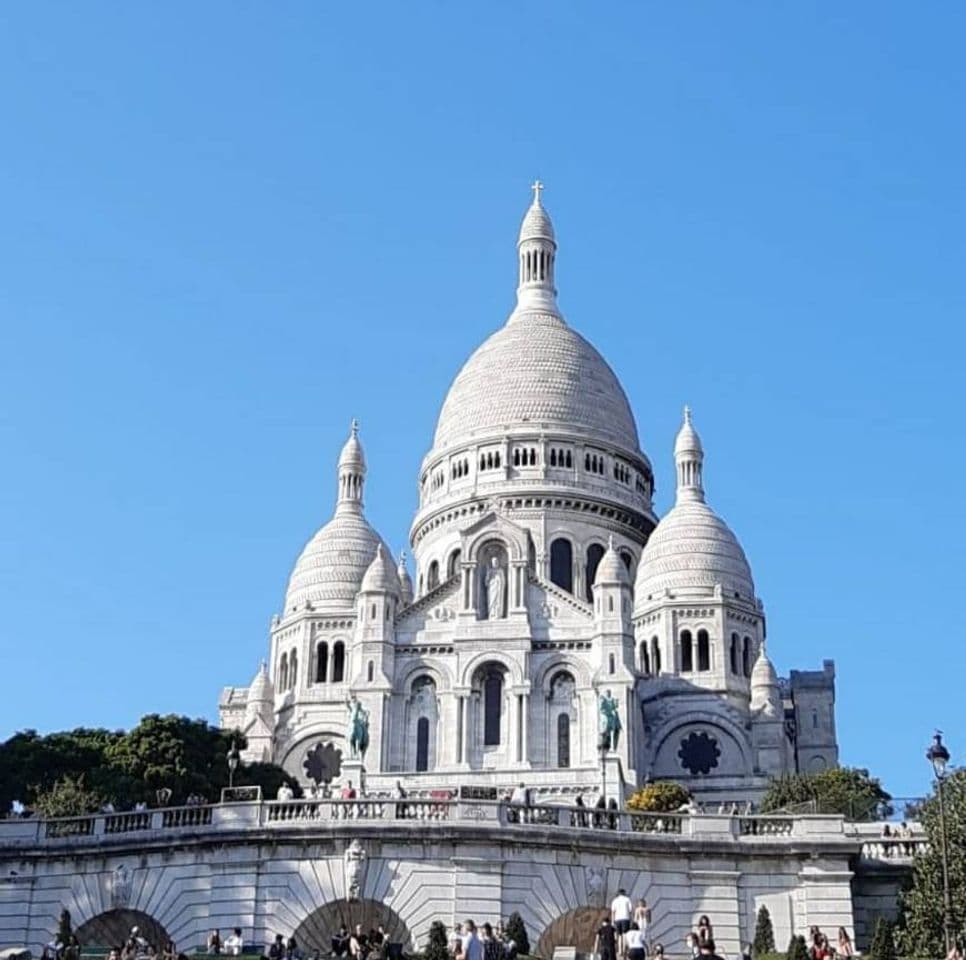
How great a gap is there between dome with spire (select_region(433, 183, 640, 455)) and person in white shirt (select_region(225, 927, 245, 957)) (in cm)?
6877

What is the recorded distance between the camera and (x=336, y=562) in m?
101

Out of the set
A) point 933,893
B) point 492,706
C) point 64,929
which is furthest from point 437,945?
point 492,706

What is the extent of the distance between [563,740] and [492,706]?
3.89 meters

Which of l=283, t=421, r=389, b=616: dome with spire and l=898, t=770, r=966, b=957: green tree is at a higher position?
l=283, t=421, r=389, b=616: dome with spire

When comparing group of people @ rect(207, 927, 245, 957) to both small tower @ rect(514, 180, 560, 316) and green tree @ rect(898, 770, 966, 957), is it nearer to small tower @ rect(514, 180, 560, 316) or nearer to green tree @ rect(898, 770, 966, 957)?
green tree @ rect(898, 770, 966, 957)

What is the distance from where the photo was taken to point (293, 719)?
9512 centimetres

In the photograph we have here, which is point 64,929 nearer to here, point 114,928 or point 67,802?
point 114,928

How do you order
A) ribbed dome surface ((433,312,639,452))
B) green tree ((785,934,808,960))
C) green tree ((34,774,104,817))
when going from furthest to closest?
ribbed dome surface ((433,312,639,452)) → green tree ((34,774,104,817)) → green tree ((785,934,808,960))

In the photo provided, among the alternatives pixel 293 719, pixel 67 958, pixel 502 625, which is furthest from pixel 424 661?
pixel 67 958

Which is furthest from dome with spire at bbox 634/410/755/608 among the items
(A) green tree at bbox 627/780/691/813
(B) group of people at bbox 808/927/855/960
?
(B) group of people at bbox 808/927/855/960

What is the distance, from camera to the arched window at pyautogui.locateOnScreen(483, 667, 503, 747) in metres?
86.8

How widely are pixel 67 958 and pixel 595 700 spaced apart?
55.1 meters

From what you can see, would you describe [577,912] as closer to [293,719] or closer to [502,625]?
[502,625]

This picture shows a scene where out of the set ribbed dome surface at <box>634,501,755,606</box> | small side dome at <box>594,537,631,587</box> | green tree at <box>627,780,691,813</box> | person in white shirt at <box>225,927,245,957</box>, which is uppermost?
ribbed dome surface at <box>634,501,755,606</box>
